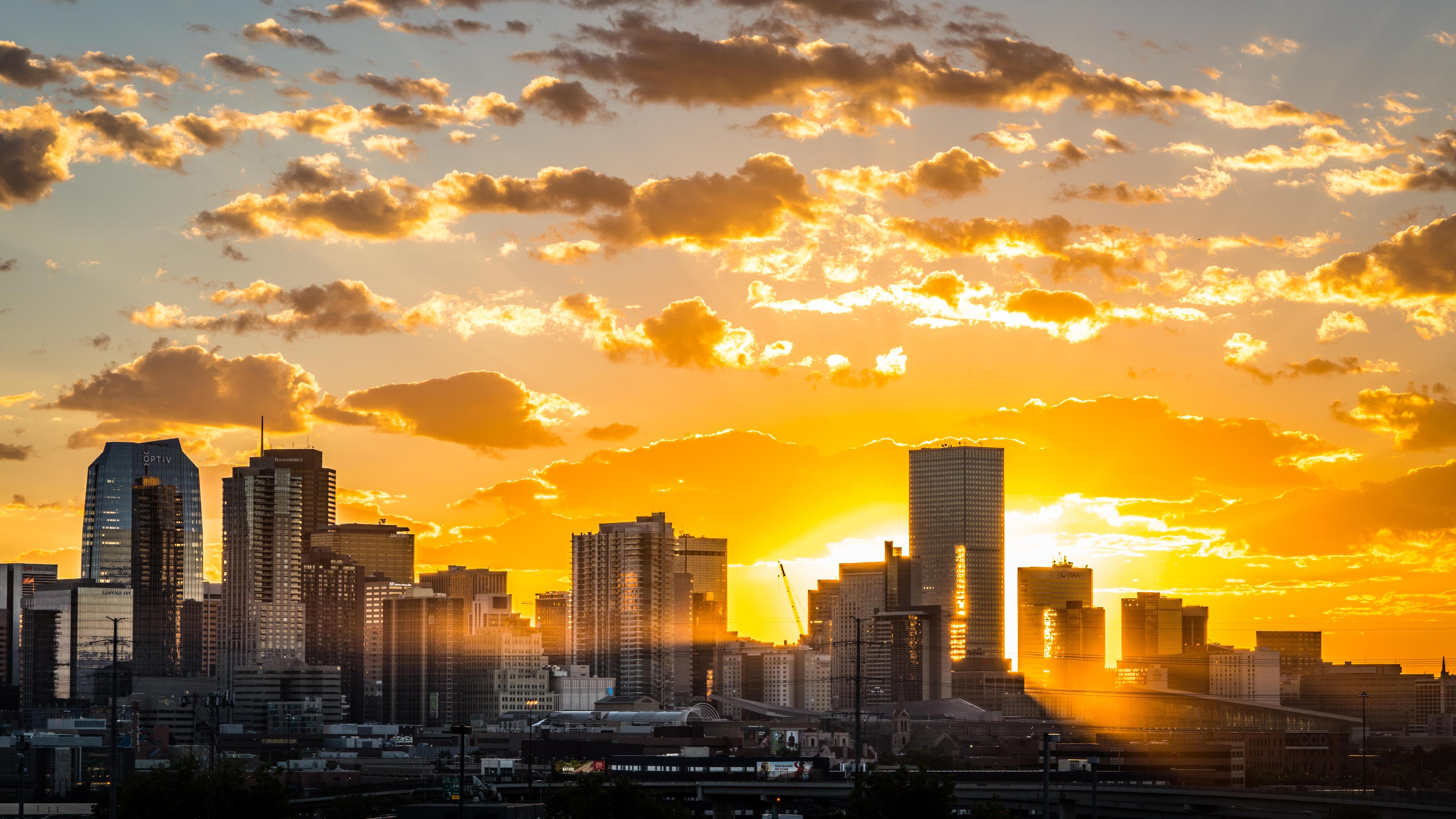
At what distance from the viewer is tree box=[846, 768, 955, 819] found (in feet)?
436

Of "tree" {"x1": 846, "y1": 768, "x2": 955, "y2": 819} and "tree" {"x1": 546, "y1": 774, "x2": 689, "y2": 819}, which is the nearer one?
"tree" {"x1": 846, "y1": 768, "x2": 955, "y2": 819}

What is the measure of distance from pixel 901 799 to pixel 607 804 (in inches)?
956

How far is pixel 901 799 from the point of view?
133250mm

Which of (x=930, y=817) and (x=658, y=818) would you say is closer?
(x=930, y=817)

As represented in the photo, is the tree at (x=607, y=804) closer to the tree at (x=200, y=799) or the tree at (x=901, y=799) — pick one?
the tree at (x=901, y=799)

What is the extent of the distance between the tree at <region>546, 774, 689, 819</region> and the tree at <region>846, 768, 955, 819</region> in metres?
16.9

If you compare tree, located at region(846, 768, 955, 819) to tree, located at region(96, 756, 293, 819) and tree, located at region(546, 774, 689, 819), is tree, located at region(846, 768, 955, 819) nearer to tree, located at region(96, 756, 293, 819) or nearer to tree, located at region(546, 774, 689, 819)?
tree, located at region(546, 774, 689, 819)

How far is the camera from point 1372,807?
488ft

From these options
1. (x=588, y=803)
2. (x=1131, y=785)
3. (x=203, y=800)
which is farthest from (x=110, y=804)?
(x=1131, y=785)

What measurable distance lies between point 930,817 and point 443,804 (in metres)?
54.6

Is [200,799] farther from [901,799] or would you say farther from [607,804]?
[901,799]

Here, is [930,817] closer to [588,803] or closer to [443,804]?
[588,803]

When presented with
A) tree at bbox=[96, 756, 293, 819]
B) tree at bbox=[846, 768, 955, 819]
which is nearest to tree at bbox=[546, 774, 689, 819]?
tree at bbox=[846, 768, 955, 819]

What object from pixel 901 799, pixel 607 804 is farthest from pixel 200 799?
pixel 901 799
